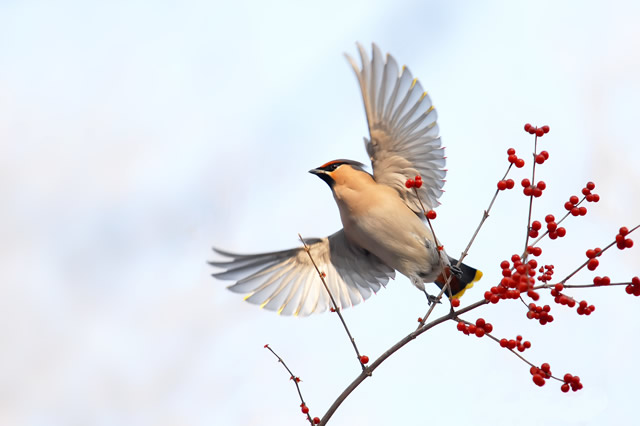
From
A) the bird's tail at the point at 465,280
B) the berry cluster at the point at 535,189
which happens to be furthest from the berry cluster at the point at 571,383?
the bird's tail at the point at 465,280

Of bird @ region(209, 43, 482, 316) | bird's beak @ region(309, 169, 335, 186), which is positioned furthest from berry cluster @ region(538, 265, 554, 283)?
bird's beak @ region(309, 169, 335, 186)

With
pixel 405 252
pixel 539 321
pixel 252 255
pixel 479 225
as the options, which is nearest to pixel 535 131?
pixel 479 225

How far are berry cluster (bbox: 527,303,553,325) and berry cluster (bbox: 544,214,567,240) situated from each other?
43 centimetres

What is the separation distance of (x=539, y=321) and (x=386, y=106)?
6.98 ft

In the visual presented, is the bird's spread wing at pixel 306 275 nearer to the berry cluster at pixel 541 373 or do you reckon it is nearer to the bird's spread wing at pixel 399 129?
the bird's spread wing at pixel 399 129

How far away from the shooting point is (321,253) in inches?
241

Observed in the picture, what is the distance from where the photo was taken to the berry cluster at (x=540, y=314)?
3639 millimetres

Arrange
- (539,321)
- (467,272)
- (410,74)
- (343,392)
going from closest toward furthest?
(343,392)
(539,321)
(410,74)
(467,272)

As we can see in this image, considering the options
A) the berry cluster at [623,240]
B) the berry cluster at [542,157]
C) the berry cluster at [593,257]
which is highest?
the berry cluster at [542,157]

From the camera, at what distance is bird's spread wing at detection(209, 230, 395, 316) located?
5.64 meters

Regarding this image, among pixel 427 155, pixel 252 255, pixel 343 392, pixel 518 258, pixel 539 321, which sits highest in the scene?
pixel 427 155

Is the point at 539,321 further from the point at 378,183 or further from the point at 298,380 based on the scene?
the point at 378,183

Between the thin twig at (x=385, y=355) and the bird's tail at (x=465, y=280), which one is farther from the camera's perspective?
the bird's tail at (x=465, y=280)

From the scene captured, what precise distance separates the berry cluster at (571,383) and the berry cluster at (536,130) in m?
1.38
